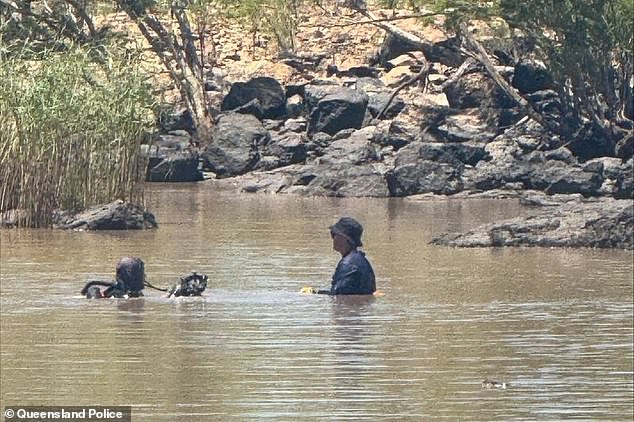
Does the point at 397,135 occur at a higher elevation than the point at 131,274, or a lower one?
higher

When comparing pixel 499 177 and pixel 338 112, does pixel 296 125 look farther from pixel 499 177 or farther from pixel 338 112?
pixel 499 177

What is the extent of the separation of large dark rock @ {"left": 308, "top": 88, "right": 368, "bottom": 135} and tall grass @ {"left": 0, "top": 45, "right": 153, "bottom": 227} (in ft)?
45.5

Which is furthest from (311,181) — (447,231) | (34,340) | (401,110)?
(34,340)

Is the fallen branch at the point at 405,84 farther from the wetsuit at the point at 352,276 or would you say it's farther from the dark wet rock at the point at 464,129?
the wetsuit at the point at 352,276

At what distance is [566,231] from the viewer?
77.3 ft

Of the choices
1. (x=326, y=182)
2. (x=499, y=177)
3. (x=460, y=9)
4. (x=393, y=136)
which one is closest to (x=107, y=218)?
(x=326, y=182)

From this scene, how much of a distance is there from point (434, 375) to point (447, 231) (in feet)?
45.8

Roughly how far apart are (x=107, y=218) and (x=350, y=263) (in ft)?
29.0

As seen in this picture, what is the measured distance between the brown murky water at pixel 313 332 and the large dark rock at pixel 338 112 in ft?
46.1

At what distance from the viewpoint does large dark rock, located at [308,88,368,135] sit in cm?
4012

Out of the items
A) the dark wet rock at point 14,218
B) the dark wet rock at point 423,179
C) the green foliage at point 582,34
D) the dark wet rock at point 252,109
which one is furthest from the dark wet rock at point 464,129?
the dark wet rock at point 14,218

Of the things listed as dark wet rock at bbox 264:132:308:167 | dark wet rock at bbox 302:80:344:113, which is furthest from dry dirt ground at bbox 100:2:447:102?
dark wet rock at bbox 264:132:308:167

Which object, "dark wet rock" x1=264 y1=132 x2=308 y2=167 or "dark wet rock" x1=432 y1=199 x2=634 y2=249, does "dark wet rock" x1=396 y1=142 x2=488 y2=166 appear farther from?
"dark wet rock" x1=432 y1=199 x2=634 y2=249

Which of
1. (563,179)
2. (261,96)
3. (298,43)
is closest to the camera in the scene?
(563,179)
